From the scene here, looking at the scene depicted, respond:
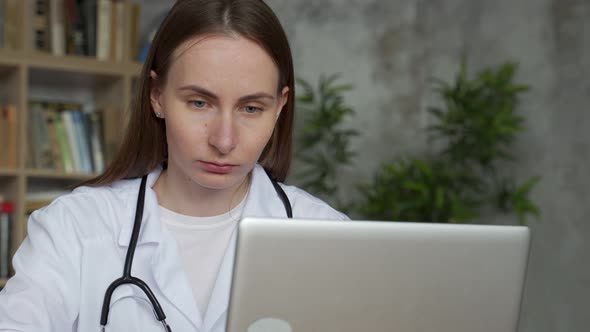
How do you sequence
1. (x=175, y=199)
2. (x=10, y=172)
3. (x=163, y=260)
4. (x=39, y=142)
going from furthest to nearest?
(x=39, y=142)
(x=10, y=172)
(x=175, y=199)
(x=163, y=260)

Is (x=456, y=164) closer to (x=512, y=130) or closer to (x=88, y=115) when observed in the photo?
(x=512, y=130)

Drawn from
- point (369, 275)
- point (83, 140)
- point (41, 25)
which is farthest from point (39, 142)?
point (369, 275)

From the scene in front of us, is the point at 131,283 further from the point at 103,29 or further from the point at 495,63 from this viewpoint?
the point at 495,63

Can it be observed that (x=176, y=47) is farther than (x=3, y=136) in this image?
No

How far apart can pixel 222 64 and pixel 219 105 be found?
Result: 7 cm

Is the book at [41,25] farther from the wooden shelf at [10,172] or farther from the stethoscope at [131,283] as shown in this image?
the stethoscope at [131,283]

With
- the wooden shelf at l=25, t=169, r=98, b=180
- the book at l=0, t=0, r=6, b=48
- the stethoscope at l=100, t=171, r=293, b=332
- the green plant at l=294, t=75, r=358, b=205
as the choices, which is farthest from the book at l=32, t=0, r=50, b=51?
the stethoscope at l=100, t=171, r=293, b=332

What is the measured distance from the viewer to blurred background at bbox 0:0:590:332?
3.29 m

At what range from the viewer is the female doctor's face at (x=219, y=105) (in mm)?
1316

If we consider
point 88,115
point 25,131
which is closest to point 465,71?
point 88,115

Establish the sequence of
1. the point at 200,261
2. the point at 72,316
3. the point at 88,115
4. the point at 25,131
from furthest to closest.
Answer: the point at 88,115, the point at 25,131, the point at 200,261, the point at 72,316

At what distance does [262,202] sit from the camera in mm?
1582

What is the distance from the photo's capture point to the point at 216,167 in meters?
1.37

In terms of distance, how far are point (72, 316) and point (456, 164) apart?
108 inches
